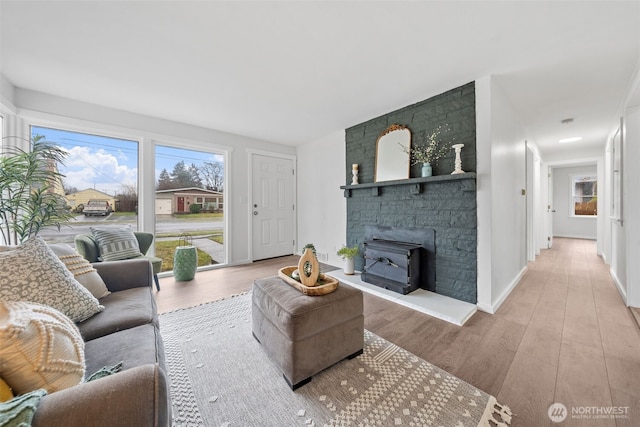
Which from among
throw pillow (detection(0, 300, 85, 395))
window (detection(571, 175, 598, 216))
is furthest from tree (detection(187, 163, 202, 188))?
window (detection(571, 175, 598, 216))

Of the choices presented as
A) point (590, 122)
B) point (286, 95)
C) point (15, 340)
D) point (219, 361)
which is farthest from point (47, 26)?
point (590, 122)

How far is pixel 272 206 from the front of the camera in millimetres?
4594

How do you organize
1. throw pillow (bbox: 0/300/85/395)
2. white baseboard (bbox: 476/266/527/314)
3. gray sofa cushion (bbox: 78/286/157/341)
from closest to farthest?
throw pillow (bbox: 0/300/85/395), gray sofa cushion (bbox: 78/286/157/341), white baseboard (bbox: 476/266/527/314)

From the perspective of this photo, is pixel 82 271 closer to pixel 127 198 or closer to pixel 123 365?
pixel 123 365

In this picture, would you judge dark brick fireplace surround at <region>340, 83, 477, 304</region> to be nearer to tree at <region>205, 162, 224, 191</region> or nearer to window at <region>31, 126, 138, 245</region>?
tree at <region>205, 162, 224, 191</region>

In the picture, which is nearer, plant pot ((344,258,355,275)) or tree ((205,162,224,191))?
plant pot ((344,258,355,275))

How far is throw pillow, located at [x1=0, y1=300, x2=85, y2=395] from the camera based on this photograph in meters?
Answer: 0.62

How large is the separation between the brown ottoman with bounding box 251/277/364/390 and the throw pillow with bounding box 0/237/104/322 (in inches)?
37.0

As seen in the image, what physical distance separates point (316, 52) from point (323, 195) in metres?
2.59

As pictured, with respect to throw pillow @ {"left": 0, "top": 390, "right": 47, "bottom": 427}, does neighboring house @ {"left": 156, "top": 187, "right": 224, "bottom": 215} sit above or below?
above

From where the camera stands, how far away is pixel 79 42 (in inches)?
71.5

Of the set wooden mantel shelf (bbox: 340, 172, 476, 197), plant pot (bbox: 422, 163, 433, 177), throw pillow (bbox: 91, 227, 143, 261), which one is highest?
plant pot (bbox: 422, 163, 433, 177)

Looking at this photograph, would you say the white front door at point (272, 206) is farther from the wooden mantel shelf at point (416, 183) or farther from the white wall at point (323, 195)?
the wooden mantel shelf at point (416, 183)

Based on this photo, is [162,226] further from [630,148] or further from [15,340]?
[630,148]
